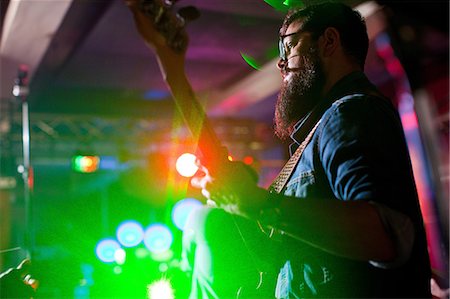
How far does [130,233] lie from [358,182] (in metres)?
7.86

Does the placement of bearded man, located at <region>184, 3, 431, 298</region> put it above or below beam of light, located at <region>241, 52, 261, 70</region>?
above

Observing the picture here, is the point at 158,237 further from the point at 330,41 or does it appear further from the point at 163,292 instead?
the point at 330,41

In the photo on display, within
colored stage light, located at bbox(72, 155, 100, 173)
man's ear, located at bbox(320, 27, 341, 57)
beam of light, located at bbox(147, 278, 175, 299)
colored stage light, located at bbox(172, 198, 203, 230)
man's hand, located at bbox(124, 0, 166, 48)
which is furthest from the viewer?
colored stage light, located at bbox(172, 198, 203, 230)

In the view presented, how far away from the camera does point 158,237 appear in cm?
846

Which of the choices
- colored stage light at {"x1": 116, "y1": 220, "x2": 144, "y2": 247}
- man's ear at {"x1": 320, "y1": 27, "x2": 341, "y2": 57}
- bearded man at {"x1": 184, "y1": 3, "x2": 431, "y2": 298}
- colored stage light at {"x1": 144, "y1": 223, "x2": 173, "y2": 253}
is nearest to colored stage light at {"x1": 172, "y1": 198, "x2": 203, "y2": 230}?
Result: colored stage light at {"x1": 144, "y1": 223, "x2": 173, "y2": 253}

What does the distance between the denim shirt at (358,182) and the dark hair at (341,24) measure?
202 mm

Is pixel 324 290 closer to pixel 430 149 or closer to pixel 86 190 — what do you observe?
pixel 430 149

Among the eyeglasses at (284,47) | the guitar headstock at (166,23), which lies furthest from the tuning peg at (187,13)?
the eyeglasses at (284,47)

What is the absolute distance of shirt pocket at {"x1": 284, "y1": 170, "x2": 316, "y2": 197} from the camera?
4.13ft

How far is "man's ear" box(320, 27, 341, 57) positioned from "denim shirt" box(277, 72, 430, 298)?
0.56 feet

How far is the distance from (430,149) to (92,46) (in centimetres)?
488

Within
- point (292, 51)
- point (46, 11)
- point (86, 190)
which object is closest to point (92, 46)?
point (46, 11)

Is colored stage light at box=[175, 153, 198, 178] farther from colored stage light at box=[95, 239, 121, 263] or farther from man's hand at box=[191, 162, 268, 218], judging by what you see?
man's hand at box=[191, 162, 268, 218]

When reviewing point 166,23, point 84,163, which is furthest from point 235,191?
point 84,163
